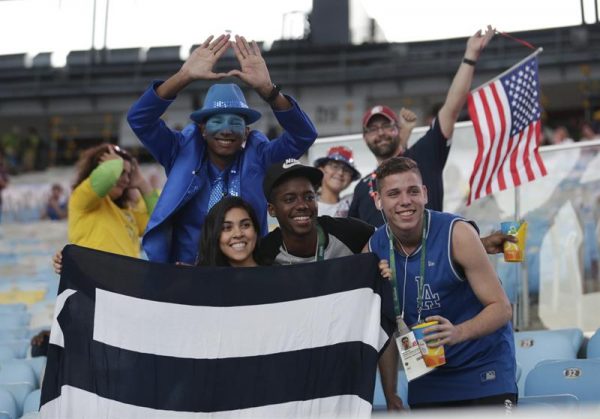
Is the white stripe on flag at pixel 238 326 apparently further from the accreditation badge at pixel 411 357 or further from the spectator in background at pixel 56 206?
the spectator in background at pixel 56 206

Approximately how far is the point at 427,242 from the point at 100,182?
2093 mm

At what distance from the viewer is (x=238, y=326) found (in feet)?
12.9

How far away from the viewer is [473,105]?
7.47m

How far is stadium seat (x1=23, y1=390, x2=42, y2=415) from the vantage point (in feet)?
17.5

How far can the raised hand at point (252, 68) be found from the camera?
14.7ft

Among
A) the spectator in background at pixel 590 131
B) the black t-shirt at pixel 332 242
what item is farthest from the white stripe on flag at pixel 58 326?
the spectator in background at pixel 590 131

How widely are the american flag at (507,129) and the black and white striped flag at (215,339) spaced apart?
10.8 ft

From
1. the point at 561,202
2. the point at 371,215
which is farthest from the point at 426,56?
the point at 371,215

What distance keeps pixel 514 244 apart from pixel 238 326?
3.88 feet

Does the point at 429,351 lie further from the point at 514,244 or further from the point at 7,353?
the point at 7,353

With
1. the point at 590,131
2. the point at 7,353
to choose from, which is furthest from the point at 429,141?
the point at 590,131

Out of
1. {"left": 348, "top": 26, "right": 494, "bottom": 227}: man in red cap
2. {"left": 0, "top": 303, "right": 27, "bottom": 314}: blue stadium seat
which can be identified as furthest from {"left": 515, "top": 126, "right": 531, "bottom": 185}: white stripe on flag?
{"left": 0, "top": 303, "right": 27, "bottom": 314}: blue stadium seat

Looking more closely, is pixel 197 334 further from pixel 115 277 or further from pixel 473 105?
pixel 473 105

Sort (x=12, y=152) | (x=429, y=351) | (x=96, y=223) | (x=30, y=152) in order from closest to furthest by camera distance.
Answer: (x=429, y=351), (x=96, y=223), (x=12, y=152), (x=30, y=152)
